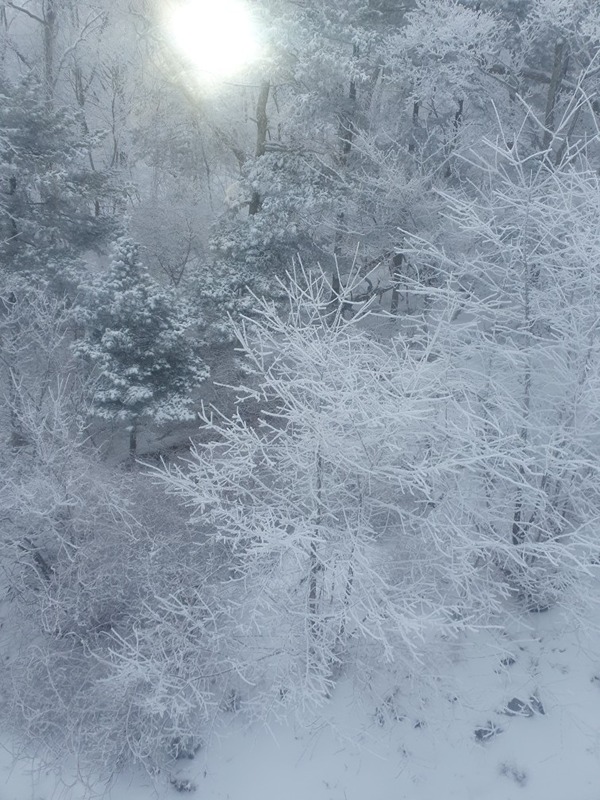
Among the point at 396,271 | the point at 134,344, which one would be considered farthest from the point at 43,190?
the point at 396,271

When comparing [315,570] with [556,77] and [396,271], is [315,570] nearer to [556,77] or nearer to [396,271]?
[396,271]

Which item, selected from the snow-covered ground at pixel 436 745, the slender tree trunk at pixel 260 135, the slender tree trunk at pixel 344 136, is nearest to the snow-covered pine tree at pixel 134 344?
the slender tree trunk at pixel 260 135

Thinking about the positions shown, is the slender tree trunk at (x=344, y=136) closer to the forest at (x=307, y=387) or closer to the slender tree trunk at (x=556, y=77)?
the forest at (x=307, y=387)

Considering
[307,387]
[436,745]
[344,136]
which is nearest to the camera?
[307,387]

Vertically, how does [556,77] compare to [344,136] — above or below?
above

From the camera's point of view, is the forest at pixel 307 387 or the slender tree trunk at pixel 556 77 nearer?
the forest at pixel 307 387

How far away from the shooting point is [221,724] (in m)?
8.66

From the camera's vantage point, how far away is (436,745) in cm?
805

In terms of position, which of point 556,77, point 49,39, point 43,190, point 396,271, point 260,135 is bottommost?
point 396,271

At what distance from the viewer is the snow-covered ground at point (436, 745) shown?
25.3 ft

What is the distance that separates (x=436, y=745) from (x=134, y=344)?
939cm

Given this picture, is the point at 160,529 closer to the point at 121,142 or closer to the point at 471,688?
the point at 471,688

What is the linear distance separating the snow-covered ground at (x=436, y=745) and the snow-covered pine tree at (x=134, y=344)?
639 centimetres

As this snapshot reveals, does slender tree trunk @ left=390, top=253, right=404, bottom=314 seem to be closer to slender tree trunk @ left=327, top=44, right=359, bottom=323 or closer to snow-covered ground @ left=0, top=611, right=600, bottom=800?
slender tree trunk @ left=327, top=44, right=359, bottom=323
